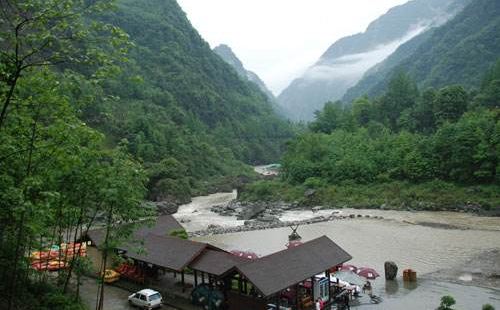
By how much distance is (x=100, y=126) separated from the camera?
293 ft

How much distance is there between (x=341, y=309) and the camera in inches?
894

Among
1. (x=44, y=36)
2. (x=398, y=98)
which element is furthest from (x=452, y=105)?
(x=44, y=36)

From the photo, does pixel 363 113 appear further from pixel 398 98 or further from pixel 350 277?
pixel 350 277

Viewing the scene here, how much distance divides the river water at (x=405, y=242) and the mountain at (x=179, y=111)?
3002 cm

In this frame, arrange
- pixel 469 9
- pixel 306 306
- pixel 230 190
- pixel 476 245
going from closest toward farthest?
1. pixel 306 306
2. pixel 476 245
3. pixel 230 190
4. pixel 469 9

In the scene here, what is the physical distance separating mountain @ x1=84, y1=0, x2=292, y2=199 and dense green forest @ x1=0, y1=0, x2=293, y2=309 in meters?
0.38

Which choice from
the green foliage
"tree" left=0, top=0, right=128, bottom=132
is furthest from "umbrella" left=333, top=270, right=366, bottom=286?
"tree" left=0, top=0, right=128, bottom=132

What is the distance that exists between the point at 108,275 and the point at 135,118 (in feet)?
248

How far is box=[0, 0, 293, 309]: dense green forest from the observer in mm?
8961

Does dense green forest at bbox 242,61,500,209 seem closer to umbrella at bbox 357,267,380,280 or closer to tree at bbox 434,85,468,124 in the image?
tree at bbox 434,85,468,124

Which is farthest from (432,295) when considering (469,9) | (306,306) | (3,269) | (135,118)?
(469,9)

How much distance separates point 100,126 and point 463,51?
9809cm

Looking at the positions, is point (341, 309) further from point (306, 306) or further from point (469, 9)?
point (469, 9)

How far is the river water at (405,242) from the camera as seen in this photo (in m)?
24.9
